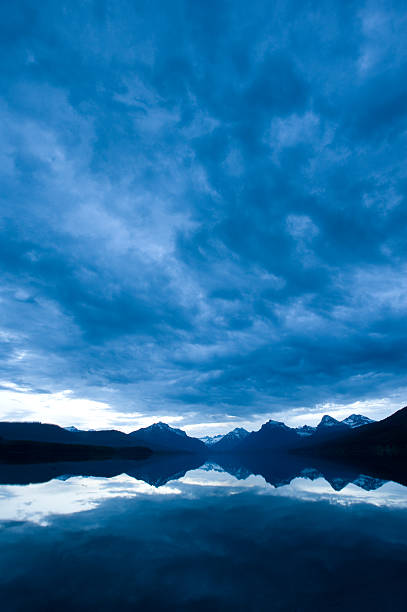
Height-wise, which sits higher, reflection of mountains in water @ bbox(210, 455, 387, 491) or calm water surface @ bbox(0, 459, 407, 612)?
calm water surface @ bbox(0, 459, 407, 612)

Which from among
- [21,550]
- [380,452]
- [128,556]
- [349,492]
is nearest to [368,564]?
[128,556]

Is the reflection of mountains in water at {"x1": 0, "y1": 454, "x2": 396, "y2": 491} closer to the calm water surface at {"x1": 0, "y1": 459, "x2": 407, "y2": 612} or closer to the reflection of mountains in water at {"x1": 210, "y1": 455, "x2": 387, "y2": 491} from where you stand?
the reflection of mountains in water at {"x1": 210, "y1": 455, "x2": 387, "y2": 491}

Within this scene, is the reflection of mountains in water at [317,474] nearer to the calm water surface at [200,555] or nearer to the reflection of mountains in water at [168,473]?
the reflection of mountains in water at [168,473]

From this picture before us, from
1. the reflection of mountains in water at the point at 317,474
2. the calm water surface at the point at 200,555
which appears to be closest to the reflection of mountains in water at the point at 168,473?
the reflection of mountains in water at the point at 317,474

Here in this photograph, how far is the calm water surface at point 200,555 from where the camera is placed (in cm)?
979

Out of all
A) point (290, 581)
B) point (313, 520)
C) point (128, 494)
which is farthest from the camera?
point (128, 494)

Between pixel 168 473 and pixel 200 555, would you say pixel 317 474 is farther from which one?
pixel 200 555

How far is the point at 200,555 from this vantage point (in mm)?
14008

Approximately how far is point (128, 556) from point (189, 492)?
22.4 m

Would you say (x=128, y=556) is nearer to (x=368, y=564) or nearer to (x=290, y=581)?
(x=290, y=581)

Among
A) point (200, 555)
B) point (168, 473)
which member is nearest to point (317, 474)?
point (168, 473)

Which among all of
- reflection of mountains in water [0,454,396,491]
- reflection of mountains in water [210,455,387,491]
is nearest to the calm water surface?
reflection of mountains in water [210,455,387,491]

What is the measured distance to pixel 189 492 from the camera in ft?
110

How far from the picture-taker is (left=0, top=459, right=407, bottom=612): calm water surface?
979 centimetres
